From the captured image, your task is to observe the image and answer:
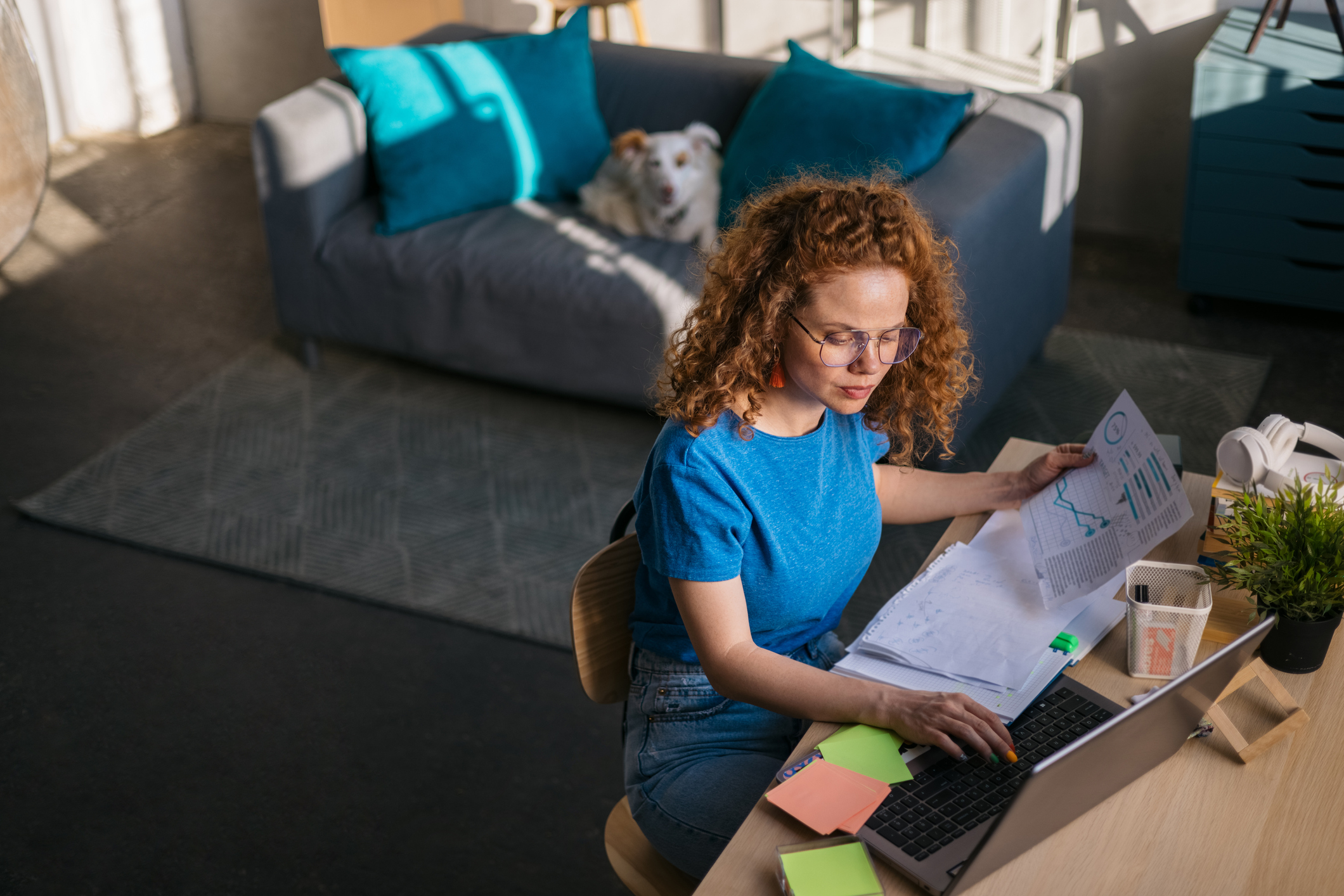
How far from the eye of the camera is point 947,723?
1099 millimetres

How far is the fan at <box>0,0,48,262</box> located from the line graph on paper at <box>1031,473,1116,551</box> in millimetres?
1111

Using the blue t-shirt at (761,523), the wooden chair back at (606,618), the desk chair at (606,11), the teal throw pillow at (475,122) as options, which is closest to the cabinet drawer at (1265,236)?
the teal throw pillow at (475,122)

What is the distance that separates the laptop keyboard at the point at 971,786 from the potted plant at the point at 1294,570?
19 centimetres

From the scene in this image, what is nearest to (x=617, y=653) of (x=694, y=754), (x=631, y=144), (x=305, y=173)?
(x=694, y=754)

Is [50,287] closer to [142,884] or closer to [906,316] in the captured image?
[142,884]

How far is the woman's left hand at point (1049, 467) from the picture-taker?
1.41m

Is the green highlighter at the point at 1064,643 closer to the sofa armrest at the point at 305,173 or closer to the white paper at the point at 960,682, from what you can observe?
the white paper at the point at 960,682

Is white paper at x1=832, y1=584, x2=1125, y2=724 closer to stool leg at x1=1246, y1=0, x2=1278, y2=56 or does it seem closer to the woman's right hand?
the woman's right hand

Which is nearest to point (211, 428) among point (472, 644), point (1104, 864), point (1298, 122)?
point (472, 644)

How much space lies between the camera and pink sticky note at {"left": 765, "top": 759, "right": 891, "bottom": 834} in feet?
3.40

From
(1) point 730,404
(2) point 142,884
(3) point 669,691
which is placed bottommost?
(2) point 142,884

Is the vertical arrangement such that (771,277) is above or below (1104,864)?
above

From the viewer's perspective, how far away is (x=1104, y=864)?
3.24 ft

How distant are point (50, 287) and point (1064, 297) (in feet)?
10.7
